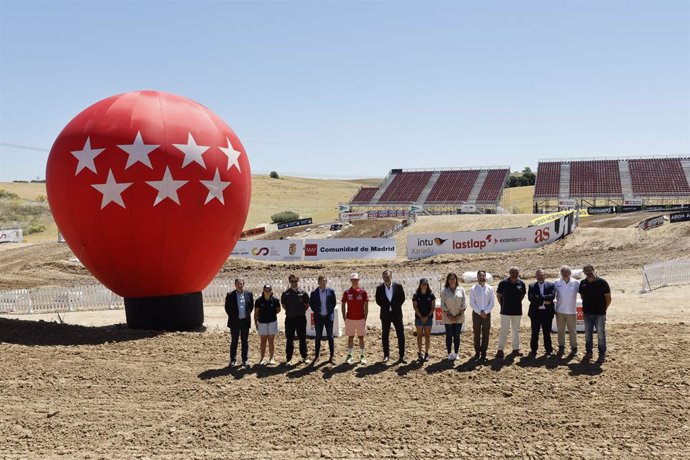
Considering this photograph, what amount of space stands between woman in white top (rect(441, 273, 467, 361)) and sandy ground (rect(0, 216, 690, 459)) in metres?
0.46

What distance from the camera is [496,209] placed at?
68750mm

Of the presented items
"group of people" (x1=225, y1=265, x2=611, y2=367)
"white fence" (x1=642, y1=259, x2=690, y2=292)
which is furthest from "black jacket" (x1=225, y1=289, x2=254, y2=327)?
"white fence" (x1=642, y1=259, x2=690, y2=292)

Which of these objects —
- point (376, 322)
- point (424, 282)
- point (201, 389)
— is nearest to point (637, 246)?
point (376, 322)

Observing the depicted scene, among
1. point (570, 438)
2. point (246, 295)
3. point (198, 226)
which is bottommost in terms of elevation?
point (570, 438)

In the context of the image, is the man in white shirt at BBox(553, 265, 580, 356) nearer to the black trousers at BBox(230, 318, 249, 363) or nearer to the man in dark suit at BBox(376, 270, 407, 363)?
the man in dark suit at BBox(376, 270, 407, 363)

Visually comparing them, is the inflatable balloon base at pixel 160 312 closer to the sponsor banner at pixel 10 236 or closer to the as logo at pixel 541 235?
the as logo at pixel 541 235

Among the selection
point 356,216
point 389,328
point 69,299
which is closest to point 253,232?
point 356,216

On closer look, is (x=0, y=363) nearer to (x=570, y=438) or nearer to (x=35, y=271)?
(x=570, y=438)

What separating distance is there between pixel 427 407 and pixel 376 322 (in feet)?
26.6

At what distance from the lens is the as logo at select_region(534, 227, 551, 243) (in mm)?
37531

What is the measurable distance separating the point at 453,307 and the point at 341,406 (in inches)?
117

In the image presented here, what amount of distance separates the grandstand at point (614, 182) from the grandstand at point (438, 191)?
580 centimetres

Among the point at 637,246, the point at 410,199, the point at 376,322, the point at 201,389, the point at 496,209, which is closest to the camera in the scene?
the point at 201,389

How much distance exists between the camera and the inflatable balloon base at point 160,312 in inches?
581
